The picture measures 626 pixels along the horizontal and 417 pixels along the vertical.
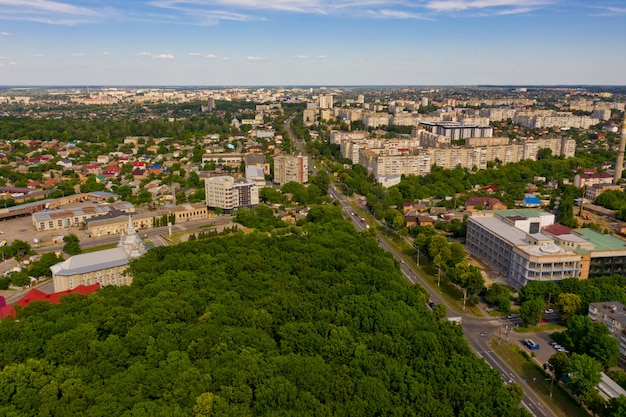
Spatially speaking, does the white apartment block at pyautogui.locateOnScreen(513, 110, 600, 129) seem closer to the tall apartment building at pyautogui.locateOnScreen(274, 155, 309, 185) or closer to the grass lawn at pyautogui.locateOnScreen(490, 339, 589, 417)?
the tall apartment building at pyautogui.locateOnScreen(274, 155, 309, 185)

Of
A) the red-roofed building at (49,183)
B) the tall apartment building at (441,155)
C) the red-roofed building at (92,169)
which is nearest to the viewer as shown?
the red-roofed building at (49,183)

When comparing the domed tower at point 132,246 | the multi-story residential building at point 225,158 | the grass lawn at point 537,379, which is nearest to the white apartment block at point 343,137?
the multi-story residential building at point 225,158

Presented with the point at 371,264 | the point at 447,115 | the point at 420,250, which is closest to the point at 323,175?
the point at 420,250

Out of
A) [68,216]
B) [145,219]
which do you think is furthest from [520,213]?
[68,216]

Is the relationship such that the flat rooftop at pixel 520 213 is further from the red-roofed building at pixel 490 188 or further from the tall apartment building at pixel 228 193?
the tall apartment building at pixel 228 193

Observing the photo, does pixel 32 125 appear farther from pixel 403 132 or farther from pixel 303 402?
pixel 303 402

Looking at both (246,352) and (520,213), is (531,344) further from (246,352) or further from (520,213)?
(520,213)
